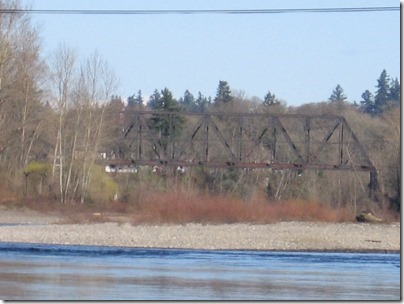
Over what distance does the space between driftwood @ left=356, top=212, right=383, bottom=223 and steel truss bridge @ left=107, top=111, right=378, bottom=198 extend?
7529 millimetres

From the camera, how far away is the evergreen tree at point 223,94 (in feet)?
499

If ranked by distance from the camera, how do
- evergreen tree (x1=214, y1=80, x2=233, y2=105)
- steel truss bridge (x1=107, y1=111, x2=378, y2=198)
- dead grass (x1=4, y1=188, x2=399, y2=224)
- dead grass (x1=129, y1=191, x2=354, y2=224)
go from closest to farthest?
dead grass (x1=129, y1=191, x2=354, y2=224), dead grass (x1=4, y1=188, x2=399, y2=224), steel truss bridge (x1=107, y1=111, x2=378, y2=198), evergreen tree (x1=214, y1=80, x2=233, y2=105)

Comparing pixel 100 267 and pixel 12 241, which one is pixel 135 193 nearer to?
pixel 12 241

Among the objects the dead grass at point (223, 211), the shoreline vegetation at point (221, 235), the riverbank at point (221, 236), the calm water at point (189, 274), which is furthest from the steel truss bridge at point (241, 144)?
the calm water at point (189, 274)

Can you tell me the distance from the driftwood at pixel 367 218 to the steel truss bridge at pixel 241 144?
753 centimetres

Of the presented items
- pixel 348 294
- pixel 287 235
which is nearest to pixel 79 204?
pixel 287 235

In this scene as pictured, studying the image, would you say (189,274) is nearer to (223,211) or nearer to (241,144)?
(223,211)

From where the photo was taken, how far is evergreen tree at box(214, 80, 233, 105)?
152000 millimetres

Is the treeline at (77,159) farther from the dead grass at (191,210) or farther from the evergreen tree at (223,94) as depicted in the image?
the evergreen tree at (223,94)

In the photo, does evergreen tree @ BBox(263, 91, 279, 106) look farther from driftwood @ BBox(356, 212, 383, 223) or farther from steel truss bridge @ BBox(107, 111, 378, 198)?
driftwood @ BBox(356, 212, 383, 223)

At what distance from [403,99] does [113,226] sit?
3647cm

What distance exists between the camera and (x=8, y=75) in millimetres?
69375

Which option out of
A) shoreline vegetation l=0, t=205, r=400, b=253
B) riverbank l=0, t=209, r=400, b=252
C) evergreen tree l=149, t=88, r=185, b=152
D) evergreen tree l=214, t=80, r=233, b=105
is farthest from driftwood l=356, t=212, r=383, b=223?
evergreen tree l=214, t=80, r=233, b=105

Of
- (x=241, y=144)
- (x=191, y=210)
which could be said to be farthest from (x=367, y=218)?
(x=241, y=144)
